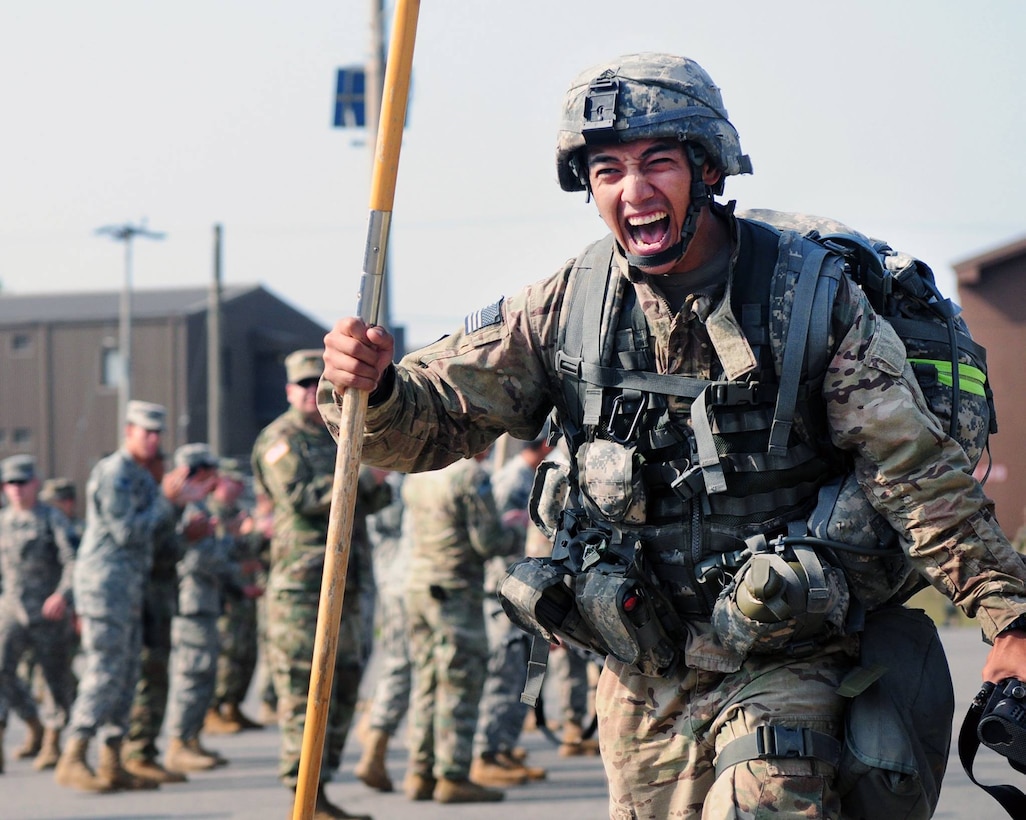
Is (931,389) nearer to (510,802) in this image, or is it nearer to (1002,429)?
(510,802)

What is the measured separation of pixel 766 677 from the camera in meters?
3.66

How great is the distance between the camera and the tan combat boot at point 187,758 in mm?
9953

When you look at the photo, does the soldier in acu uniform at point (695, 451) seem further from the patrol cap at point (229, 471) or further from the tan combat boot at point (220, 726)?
the patrol cap at point (229, 471)

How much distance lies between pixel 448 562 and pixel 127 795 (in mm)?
2377

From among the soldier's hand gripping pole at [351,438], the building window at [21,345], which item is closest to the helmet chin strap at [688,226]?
the soldier's hand gripping pole at [351,438]

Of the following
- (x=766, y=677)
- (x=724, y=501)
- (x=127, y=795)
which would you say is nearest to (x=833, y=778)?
(x=766, y=677)

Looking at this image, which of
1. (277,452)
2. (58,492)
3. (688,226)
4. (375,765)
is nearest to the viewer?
(688,226)

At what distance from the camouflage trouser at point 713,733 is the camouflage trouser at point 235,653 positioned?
856 cm

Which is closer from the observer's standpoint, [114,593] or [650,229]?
[650,229]

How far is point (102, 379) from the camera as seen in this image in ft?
165

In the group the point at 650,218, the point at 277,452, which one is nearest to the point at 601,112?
the point at 650,218

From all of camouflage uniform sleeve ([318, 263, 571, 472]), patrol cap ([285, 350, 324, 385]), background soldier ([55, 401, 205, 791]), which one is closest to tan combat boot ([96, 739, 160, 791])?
background soldier ([55, 401, 205, 791])

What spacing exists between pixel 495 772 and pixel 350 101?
8302 millimetres

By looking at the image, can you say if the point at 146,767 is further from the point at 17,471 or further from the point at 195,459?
the point at 17,471
